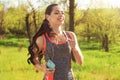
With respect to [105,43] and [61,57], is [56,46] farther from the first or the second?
[105,43]

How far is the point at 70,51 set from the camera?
405cm

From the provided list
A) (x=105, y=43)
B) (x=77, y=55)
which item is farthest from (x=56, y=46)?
(x=105, y=43)

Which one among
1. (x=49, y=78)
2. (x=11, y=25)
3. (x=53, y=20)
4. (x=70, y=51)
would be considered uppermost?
(x=53, y=20)

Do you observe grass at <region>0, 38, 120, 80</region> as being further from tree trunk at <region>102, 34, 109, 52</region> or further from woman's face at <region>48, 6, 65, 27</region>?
tree trunk at <region>102, 34, 109, 52</region>

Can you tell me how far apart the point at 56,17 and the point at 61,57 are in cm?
42

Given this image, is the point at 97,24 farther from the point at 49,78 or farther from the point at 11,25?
the point at 49,78

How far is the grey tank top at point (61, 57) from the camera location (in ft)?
13.1

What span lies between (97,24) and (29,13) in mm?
7668

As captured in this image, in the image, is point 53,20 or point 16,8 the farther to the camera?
point 16,8

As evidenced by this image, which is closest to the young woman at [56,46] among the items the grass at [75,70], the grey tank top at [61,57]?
the grey tank top at [61,57]

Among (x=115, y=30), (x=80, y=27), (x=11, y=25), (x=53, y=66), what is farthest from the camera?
(x=11, y=25)

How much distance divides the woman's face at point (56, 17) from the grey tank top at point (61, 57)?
0.69ft

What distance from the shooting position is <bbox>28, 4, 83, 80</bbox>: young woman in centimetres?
401

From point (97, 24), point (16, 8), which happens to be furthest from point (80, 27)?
point (16, 8)
